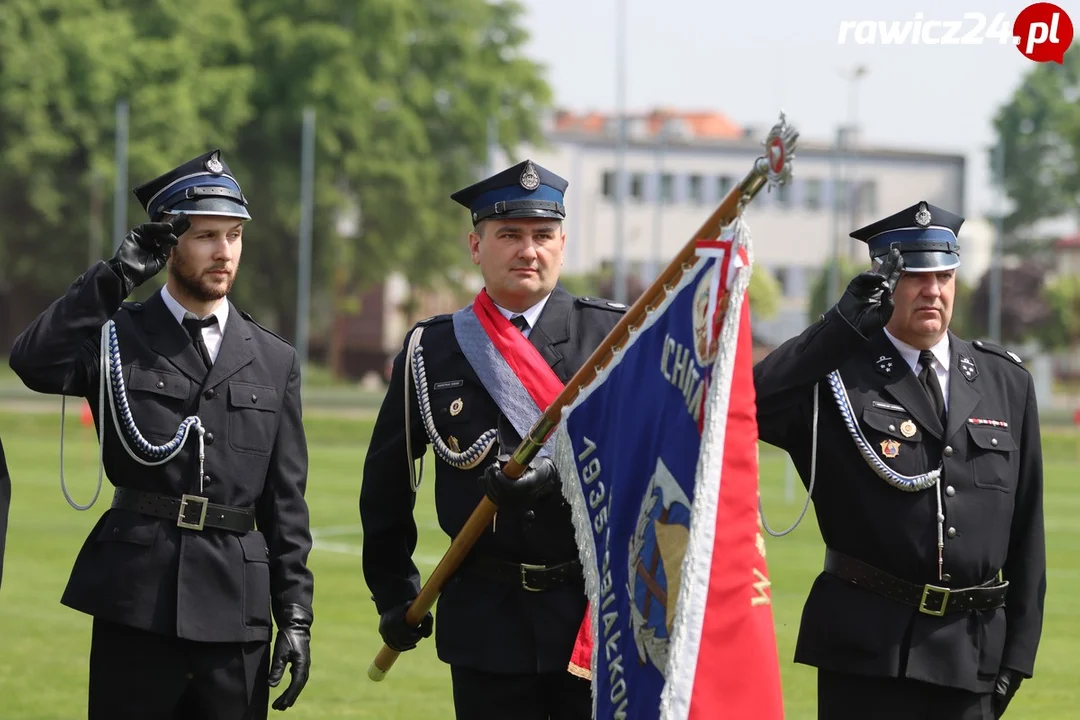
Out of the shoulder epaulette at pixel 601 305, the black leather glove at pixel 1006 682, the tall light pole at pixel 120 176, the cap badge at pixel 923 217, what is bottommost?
the black leather glove at pixel 1006 682

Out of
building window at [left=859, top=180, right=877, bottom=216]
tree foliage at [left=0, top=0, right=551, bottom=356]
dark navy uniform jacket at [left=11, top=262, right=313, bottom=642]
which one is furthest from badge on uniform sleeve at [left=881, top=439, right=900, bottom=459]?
building window at [left=859, top=180, right=877, bottom=216]

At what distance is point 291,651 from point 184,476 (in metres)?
0.65

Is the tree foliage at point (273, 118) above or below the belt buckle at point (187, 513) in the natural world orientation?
above

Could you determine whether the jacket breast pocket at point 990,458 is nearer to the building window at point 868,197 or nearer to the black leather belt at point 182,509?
the black leather belt at point 182,509

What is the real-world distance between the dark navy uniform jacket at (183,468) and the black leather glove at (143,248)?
1.6 inches

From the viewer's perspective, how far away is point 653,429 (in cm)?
492

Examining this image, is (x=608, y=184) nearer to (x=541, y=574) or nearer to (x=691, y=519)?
(x=541, y=574)

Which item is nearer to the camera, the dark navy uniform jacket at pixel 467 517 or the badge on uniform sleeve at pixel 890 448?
the dark navy uniform jacket at pixel 467 517

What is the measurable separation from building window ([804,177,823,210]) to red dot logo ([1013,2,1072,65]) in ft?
211

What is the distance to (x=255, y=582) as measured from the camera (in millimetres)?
6004

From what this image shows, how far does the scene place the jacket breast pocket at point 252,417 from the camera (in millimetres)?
6043

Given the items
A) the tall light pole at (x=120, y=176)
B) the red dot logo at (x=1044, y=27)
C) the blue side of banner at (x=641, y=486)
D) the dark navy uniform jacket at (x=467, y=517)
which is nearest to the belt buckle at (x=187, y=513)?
the dark navy uniform jacket at (x=467, y=517)

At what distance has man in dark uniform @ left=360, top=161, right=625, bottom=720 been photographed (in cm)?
564

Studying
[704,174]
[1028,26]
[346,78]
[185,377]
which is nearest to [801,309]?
[704,174]
